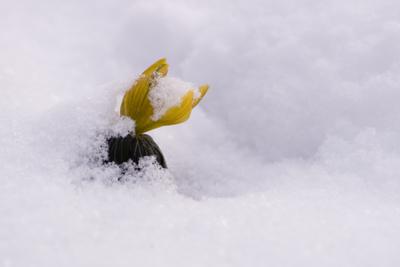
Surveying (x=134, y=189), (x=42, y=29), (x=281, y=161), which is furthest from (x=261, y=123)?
(x=42, y=29)

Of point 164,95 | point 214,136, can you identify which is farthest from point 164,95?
point 214,136

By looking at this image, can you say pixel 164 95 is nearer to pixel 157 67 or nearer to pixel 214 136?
pixel 157 67

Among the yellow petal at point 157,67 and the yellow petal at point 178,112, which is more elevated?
the yellow petal at point 157,67

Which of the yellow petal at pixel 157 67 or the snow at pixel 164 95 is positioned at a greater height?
the yellow petal at pixel 157 67

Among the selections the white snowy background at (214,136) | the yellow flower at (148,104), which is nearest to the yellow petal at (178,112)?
the yellow flower at (148,104)

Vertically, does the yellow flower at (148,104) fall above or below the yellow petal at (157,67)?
below

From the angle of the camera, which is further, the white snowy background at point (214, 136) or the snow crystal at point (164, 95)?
the snow crystal at point (164, 95)

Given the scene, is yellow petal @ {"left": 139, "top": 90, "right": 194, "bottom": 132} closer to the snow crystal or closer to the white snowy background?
the snow crystal

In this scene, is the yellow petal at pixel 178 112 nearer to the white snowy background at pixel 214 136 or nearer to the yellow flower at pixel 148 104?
the yellow flower at pixel 148 104
